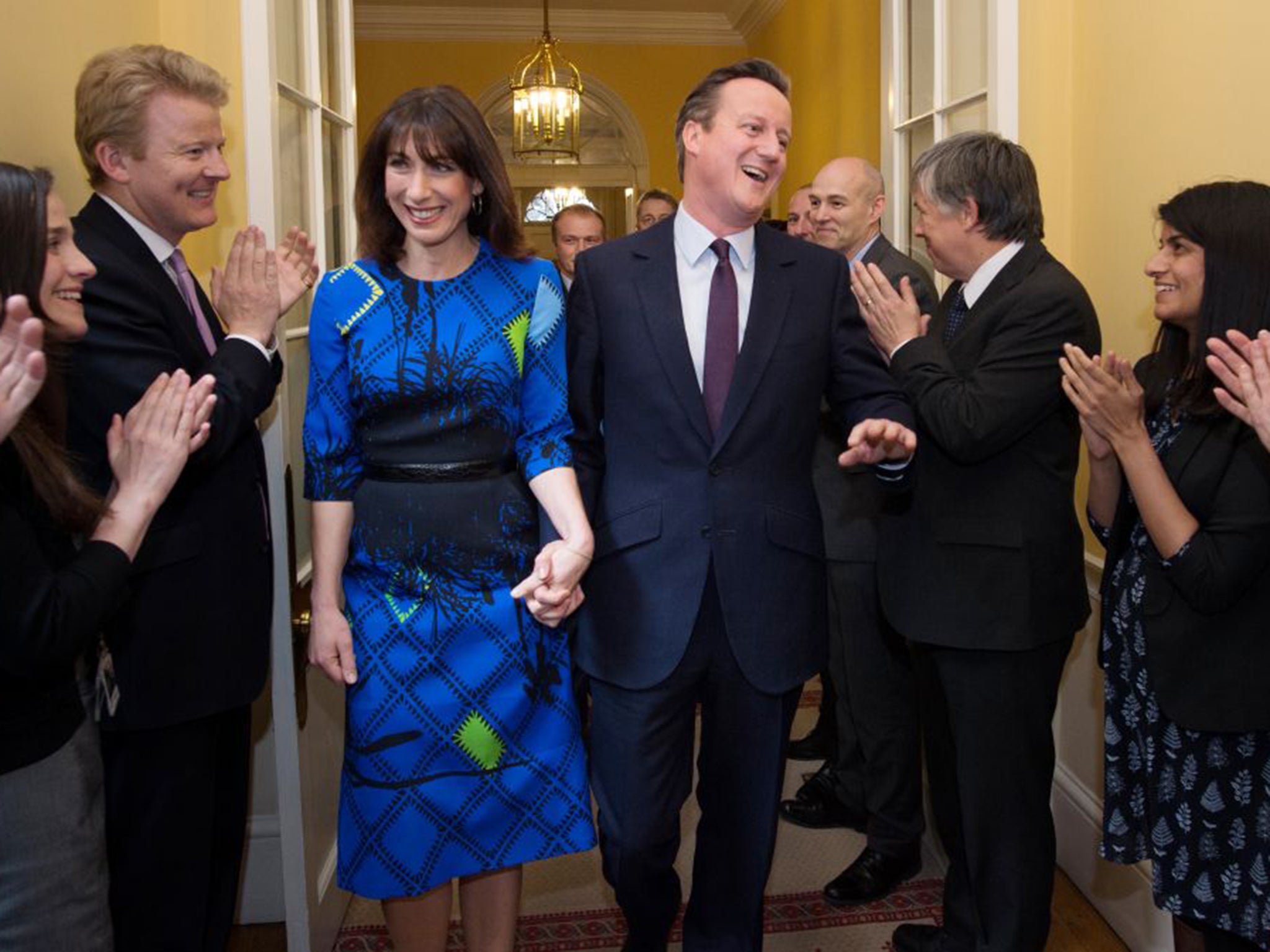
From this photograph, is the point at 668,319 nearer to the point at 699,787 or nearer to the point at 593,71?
the point at 699,787

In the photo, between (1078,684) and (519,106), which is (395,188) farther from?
(519,106)

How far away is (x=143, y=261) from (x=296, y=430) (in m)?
0.78

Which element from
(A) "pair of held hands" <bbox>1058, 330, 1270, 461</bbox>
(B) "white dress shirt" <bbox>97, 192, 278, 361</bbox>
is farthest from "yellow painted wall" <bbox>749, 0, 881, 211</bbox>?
(B) "white dress shirt" <bbox>97, 192, 278, 361</bbox>

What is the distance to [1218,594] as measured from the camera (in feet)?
6.18

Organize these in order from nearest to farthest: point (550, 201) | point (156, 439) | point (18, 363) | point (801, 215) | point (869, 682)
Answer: point (18, 363) < point (156, 439) < point (869, 682) < point (801, 215) < point (550, 201)

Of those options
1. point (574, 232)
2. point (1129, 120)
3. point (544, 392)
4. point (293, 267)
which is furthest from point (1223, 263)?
point (574, 232)

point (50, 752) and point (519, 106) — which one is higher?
point (519, 106)

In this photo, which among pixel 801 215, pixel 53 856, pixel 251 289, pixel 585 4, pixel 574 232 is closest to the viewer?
pixel 53 856

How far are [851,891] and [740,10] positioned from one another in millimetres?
7267

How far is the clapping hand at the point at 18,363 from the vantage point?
135 centimetres

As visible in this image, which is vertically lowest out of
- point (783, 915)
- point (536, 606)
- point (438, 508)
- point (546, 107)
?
point (783, 915)

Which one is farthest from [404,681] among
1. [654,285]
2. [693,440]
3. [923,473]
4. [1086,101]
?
[1086,101]

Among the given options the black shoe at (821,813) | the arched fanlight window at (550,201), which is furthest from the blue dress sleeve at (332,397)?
the arched fanlight window at (550,201)

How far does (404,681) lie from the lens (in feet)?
6.64
